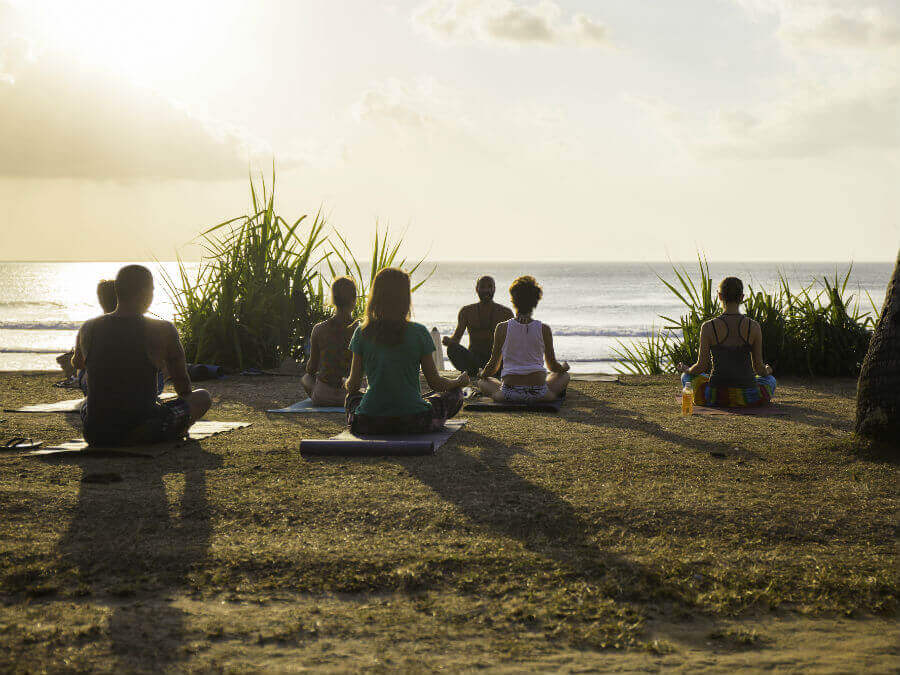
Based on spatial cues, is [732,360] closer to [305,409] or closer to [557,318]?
[305,409]

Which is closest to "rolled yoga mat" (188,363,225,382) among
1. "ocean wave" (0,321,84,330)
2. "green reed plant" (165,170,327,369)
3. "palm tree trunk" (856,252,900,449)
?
"green reed plant" (165,170,327,369)

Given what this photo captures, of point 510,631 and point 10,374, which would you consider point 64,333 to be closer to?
point 10,374

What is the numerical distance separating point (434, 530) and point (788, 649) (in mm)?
1513

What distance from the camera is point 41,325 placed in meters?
31.8

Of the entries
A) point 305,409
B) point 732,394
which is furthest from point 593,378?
point 305,409

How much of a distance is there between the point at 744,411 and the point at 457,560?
4570 mm

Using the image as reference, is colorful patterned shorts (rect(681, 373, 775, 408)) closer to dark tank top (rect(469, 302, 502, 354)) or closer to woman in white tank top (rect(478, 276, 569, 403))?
woman in white tank top (rect(478, 276, 569, 403))

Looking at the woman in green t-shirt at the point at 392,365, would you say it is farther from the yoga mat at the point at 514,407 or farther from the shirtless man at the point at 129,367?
the yoga mat at the point at 514,407

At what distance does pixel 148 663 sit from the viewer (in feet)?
7.35

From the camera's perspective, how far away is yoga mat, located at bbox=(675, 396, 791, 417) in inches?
264

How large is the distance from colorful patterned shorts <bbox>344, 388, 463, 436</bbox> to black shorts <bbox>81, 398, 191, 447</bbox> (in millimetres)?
1100

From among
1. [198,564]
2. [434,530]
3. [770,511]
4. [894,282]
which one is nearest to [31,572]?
[198,564]

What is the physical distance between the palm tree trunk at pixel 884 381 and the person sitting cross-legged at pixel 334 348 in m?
3.85

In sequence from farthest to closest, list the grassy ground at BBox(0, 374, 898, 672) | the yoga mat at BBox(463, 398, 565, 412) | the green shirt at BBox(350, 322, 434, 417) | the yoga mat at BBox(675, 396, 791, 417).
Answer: the yoga mat at BBox(463, 398, 565, 412)
the yoga mat at BBox(675, 396, 791, 417)
the green shirt at BBox(350, 322, 434, 417)
the grassy ground at BBox(0, 374, 898, 672)
